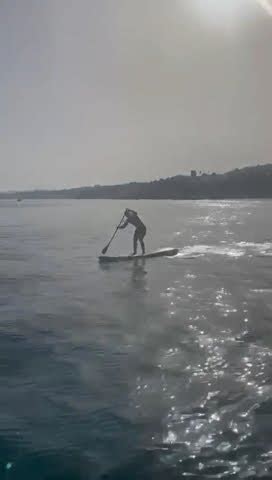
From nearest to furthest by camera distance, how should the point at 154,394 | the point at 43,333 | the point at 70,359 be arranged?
1. the point at 154,394
2. the point at 70,359
3. the point at 43,333

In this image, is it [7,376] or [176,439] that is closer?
[176,439]

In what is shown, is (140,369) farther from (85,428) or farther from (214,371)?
(85,428)

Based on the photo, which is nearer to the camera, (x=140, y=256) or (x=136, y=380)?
(x=136, y=380)

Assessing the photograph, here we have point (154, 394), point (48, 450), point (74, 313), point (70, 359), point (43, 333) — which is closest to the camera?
point (48, 450)

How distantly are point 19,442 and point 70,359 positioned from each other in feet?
11.2

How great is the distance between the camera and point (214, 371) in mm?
9500

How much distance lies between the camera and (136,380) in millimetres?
9125

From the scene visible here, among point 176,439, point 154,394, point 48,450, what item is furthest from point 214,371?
point 48,450

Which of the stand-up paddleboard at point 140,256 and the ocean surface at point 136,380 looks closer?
the ocean surface at point 136,380

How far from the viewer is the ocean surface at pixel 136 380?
21.5 feet

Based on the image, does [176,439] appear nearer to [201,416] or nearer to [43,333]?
[201,416]

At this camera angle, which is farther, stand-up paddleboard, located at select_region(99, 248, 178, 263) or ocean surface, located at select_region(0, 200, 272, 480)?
stand-up paddleboard, located at select_region(99, 248, 178, 263)

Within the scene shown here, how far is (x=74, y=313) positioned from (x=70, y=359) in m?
4.33

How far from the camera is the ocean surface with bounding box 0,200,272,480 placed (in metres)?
6.54
